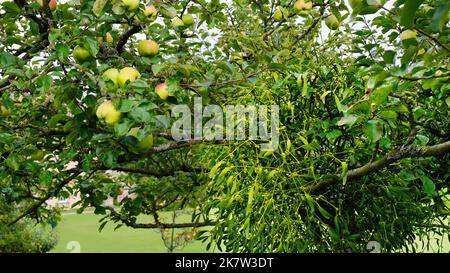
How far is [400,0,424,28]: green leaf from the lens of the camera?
52 centimetres

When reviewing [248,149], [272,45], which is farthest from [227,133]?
[272,45]

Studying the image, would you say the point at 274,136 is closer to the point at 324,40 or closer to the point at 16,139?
the point at 324,40

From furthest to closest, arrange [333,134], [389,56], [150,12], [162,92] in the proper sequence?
1. [150,12]
2. [162,92]
3. [333,134]
4. [389,56]

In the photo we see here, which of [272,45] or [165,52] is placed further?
[165,52]

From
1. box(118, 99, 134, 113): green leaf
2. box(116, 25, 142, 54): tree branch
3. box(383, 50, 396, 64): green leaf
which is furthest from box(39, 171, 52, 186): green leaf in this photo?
box(383, 50, 396, 64): green leaf

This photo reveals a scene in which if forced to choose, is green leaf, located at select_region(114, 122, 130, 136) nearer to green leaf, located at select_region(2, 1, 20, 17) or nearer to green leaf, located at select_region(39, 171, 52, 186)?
green leaf, located at select_region(2, 1, 20, 17)

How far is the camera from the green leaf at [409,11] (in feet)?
1.71

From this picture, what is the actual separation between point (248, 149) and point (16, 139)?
992mm

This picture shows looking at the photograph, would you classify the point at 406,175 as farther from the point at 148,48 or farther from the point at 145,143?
the point at 148,48

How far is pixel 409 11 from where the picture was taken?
53cm

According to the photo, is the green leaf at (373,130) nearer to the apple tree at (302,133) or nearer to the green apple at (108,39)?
the apple tree at (302,133)

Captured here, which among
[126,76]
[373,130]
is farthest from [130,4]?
[373,130]

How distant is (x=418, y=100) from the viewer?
126cm
